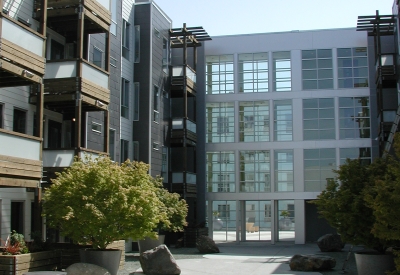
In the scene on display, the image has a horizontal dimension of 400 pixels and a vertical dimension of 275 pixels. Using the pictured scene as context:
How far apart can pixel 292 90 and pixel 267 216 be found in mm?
8288

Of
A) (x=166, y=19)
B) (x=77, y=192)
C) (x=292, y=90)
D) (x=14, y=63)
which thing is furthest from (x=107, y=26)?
(x=292, y=90)

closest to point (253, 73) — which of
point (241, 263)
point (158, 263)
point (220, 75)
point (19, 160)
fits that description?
point (220, 75)

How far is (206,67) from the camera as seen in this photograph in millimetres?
39750

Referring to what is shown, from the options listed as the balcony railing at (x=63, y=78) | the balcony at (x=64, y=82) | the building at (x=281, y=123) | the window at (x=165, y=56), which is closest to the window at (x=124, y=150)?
the window at (x=165, y=56)

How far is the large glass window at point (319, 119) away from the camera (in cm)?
3738

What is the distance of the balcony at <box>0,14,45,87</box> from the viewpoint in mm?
17000

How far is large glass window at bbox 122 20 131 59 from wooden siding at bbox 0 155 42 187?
13.2 metres

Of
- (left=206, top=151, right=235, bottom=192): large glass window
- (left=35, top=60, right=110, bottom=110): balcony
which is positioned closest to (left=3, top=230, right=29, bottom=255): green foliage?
(left=35, top=60, right=110, bottom=110): balcony

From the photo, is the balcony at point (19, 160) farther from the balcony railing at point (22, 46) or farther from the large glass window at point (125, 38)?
the large glass window at point (125, 38)

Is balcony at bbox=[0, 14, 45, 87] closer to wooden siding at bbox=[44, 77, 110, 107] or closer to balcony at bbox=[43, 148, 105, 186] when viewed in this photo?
wooden siding at bbox=[44, 77, 110, 107]

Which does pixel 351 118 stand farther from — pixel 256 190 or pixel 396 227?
pixel 396 227

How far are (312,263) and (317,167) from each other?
55.8 feet

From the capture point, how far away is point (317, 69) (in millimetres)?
37875

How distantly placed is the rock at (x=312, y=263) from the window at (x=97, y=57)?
39.5 feet
